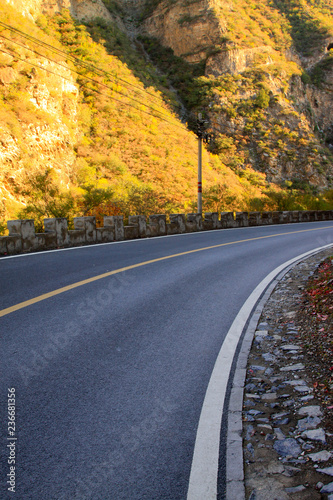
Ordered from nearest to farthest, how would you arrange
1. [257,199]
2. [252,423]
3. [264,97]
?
[252,423], [257,199], [264,97]

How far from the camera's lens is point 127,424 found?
2654mm

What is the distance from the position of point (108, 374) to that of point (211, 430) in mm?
1088

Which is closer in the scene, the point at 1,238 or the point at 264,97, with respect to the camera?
the point at 1,238

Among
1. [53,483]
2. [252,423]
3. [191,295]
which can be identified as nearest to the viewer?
[53,483]

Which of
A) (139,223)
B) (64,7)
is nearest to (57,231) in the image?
(139,223)

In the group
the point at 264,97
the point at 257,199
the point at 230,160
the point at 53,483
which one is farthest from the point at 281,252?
the point at 264,97

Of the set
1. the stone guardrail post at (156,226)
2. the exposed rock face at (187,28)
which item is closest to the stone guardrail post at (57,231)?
the stone guardrail post at (156,226)

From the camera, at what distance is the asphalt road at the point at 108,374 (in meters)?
2.20

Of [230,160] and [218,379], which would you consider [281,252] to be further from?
[230,160]

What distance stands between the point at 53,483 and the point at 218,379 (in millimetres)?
1714

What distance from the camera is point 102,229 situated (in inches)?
511
